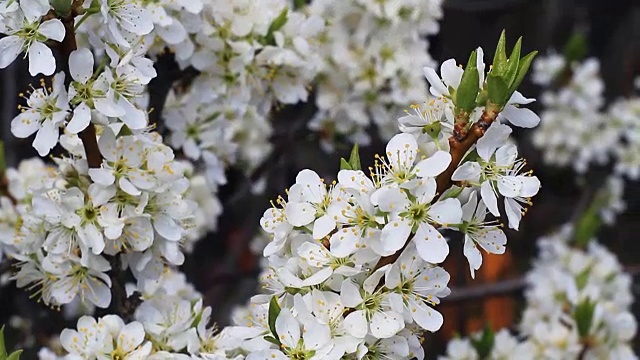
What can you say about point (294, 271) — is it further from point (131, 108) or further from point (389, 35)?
point (389, 35)

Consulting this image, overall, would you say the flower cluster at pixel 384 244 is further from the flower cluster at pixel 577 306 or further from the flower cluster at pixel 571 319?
the flower cluster at pixel 577 306

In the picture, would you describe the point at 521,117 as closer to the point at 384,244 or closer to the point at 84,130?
the point at 384,244

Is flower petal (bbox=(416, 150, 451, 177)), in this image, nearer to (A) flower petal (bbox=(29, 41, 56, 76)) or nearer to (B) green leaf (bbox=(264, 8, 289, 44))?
(A) flower petal (bbox=(29, 41, 56, 76))

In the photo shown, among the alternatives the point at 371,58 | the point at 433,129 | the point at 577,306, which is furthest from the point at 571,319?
the point at 433,129

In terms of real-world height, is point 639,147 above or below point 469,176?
below

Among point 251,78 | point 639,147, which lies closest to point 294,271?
point 251,78

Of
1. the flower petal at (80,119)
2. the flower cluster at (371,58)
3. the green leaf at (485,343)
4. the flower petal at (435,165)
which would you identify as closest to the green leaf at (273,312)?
the flower petal at (435,165)
